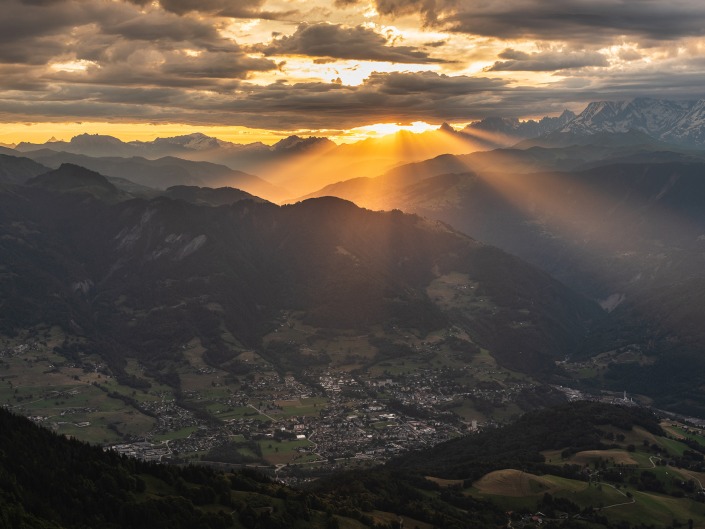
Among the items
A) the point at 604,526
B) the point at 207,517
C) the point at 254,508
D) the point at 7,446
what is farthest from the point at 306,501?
the point at 604,526

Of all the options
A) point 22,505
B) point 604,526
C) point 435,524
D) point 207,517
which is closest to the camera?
point 22,505

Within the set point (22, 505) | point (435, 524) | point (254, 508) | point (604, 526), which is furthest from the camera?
point (604, 526)

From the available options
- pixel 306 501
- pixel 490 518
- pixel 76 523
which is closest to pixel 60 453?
pixel 76 523

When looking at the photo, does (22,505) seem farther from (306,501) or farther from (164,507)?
(306,501)

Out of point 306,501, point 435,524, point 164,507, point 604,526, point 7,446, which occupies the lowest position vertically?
point 604,526

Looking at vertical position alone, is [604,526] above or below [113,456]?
below

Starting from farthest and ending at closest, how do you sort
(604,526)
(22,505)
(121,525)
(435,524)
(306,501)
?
(604,526) → (435,524) → (306,501) → (121,525) → (22,505)

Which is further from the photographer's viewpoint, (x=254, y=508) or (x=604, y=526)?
(x=604, y=526)

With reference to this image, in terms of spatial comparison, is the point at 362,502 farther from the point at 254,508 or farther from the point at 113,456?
the point at 113,456

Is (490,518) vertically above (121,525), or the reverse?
(121,525)
